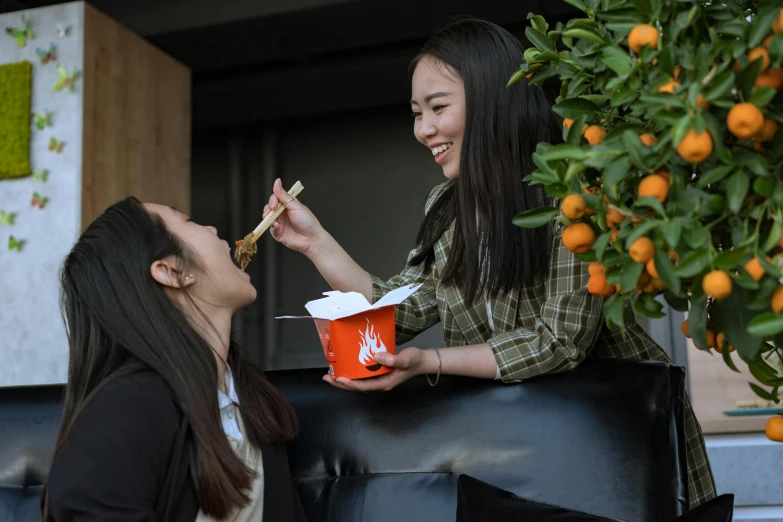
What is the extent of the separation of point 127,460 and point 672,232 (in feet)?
2.62

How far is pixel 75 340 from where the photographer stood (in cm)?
143

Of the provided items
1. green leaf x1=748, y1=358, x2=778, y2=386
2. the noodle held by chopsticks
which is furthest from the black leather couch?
green leaf x1=748, y1=358, x2=778, y2=386

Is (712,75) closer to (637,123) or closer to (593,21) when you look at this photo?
(637,123)

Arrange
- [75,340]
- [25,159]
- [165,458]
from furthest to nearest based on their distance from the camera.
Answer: [25,159] < [75,340] < [165,458]

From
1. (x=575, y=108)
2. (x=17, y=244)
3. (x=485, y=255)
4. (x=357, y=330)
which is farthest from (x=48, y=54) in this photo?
(x=575, y=108)

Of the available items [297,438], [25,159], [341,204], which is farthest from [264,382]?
[341,204]

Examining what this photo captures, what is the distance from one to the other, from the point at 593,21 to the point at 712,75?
0.77 ft

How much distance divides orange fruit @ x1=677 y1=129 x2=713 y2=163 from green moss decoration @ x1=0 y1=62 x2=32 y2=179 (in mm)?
3317

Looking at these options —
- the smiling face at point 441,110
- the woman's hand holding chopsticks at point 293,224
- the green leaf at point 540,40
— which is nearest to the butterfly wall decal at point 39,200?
the woman's hand holding chopsticks at point 293,224

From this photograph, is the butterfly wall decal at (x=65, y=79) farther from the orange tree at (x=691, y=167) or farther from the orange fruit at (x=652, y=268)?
the orange fruit at (x=652, y=268)

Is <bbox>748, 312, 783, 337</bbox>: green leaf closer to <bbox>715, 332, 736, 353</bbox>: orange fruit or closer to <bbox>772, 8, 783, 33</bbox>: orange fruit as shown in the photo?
<bbox>715, 332, 736, 353</bbox>: orange fruit

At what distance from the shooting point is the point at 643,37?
87 centimetres

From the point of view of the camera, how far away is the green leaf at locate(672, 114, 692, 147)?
793mm

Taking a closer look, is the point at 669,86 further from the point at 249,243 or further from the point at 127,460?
the point at 249,243
